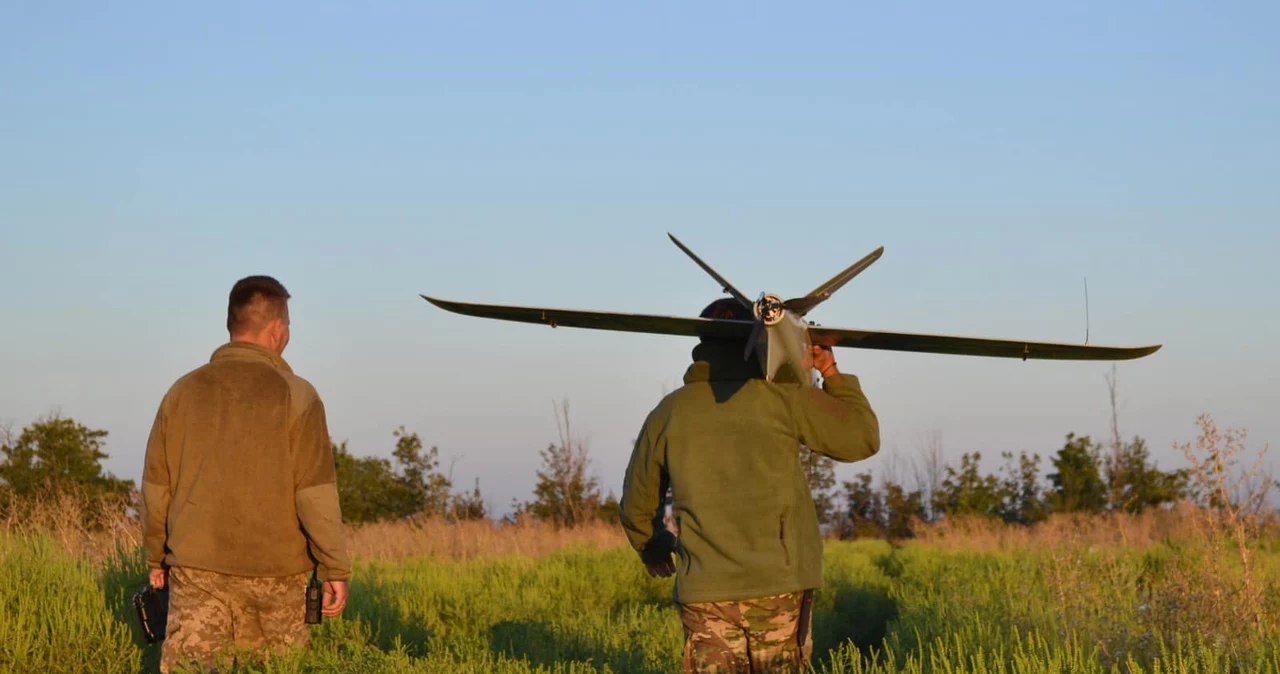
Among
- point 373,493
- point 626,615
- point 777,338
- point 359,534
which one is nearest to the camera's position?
point 777,338

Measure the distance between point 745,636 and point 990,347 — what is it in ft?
7.93

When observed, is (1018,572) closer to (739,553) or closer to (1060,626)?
(1060,626)

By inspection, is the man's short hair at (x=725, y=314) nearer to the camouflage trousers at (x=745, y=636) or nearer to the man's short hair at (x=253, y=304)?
the camouflage trousers at (x=745, y=636)

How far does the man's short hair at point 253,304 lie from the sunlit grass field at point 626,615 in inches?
64.8

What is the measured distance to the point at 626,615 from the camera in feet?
43.8

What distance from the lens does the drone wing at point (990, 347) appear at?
6.74 m

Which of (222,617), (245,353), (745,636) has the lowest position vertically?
(745,636)

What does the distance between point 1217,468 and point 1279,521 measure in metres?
18.9

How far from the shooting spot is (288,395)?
6.30 meters

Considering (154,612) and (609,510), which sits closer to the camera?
(154,612)

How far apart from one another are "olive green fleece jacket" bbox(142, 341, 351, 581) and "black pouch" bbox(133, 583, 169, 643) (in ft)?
0.73

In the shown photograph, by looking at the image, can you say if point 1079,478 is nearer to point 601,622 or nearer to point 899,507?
point 899,507

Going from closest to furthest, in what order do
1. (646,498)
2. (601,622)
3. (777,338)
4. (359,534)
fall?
1. (777,338)
2. (646,498)
3. (601,622)
4. (359,534)

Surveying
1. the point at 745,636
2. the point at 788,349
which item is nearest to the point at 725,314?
the point at 788,349
